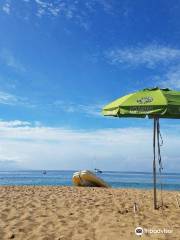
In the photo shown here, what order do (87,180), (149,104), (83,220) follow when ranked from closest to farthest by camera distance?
(83,220), (149,104), (87,180)

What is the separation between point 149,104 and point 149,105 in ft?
0.11

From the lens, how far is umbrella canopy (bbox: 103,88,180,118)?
9.01 meters

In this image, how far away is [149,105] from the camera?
9172 mm

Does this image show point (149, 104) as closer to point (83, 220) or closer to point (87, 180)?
point (83, 220)

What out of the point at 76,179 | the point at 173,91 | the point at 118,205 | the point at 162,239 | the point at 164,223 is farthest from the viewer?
the point at 76,179

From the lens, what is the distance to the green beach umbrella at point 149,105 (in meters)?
9.01

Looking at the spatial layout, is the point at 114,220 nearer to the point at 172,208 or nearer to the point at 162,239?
the point at 162,239

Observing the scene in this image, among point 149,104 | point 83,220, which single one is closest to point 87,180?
point 83,220

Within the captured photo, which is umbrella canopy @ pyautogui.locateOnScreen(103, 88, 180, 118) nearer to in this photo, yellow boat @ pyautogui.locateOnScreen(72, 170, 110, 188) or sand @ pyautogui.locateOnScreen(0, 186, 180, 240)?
sand @ pyautogui.locateOnScreen(0, 186, 180, 240)

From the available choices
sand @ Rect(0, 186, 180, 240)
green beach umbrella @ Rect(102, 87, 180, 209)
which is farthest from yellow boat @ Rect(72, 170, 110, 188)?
green beach umbrella @ Rect(102, 87, 180, 209)

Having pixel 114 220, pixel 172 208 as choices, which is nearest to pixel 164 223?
pixel 114 220

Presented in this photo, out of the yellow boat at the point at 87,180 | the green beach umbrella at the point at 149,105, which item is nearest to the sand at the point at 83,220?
the green beach umbrella at the point at 149,105

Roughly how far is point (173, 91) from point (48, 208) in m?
4.71

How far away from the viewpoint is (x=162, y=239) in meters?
7.43
